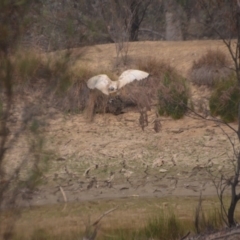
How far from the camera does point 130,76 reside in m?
14.5

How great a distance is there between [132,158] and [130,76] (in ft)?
8.17

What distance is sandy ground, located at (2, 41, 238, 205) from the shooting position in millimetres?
11406

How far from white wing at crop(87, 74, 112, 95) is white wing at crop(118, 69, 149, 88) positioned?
0.68 ft

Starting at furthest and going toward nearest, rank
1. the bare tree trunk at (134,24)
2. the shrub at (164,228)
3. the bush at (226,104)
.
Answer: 1. the bare tree trunk at (134,24)
2. the bush at (226,104)
3. the shrub at (164,228)

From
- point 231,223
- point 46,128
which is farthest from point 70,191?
point 46,128

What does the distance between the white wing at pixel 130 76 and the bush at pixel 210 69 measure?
1.11m

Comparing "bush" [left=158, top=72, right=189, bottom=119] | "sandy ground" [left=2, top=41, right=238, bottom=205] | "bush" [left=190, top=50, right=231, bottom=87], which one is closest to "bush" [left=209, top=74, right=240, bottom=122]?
"sandy ground" [left=2, top=41, right=238, bottom=205]

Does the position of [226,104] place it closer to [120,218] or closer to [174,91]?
[174,91]

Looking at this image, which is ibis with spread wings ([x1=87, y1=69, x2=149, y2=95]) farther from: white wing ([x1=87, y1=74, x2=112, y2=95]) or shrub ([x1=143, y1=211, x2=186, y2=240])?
shrub ([x1=143, y1=211, x2=186, y2=240])

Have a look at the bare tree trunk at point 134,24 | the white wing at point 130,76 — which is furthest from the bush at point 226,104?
the bare tree trunk at point 134,24

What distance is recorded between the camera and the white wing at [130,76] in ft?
47.2

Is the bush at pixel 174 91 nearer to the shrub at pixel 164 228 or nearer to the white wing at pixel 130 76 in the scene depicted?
the white wing at pixel 130 76

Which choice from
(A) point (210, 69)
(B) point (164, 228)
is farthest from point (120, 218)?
(A) point (210, 69)

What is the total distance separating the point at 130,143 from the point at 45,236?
4.91 metres
